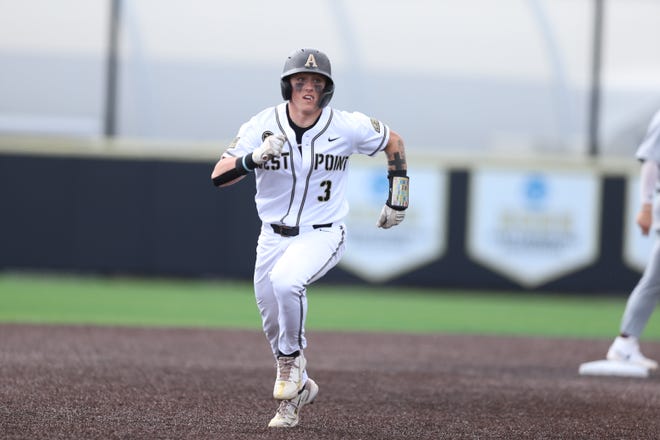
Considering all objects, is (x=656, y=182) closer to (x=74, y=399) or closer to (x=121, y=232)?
(x=74, y=399)

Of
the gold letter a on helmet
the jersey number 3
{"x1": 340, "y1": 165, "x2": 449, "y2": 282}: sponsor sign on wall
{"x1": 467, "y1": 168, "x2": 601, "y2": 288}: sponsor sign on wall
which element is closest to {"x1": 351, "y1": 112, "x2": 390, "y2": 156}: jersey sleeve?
the jersey number 3

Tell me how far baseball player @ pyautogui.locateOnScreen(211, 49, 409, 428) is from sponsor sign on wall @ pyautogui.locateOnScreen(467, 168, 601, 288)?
9.46m

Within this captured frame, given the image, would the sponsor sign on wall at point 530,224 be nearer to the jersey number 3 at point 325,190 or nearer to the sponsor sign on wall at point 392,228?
the sponsor sign on wall at point 392,228

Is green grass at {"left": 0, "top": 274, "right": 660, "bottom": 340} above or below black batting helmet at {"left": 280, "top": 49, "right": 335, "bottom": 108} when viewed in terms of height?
below

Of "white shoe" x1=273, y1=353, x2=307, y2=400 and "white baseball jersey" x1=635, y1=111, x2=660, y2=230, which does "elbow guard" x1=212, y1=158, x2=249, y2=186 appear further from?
"white baseball jersey" x1=635, y1=111, x2=660, y2=230

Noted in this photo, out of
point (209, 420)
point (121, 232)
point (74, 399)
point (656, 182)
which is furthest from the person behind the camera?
point (121, 232)

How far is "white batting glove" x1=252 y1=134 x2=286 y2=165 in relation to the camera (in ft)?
20.5

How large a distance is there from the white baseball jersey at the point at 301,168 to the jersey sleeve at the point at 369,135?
0.17 feet

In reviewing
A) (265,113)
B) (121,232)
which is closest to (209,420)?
(265,113)

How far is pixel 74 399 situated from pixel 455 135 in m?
10.5

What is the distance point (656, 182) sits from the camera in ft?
30.4

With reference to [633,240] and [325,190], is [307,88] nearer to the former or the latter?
[325,190]

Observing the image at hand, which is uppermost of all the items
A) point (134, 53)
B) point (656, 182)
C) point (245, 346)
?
point (134, 53)

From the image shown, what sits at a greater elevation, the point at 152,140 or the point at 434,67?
the point at 434,67
